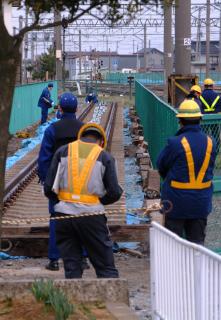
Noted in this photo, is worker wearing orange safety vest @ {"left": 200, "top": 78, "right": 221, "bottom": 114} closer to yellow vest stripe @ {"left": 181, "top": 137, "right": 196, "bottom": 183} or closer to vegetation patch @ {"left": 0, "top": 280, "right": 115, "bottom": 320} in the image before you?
yellow vest stripe @ {"left": 181, "top": 137, "right": 196, "bottom": 183}

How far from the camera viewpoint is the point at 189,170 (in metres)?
7.33

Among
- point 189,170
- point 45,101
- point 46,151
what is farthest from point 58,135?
point 45,101

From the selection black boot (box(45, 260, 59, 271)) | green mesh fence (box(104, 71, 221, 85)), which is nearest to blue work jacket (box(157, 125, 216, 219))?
black boot (box(45, 260, 59, 271))

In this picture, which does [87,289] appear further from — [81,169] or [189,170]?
[189,170]

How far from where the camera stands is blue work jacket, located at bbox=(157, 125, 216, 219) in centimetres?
731

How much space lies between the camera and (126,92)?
7800 cm

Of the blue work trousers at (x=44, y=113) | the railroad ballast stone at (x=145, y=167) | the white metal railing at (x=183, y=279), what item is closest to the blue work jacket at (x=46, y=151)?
the white metal railing at (x=183, y=279)

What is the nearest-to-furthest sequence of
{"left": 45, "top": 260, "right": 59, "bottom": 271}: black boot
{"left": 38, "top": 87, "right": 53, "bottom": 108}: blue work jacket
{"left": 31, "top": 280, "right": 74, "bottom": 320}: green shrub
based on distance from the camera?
{"left": 31, "top": 280, "right": 74, "bottom": 320}: green shrub → {"left": 45, "top": 260, "right": 59, "bottom": 271}: black boot → {"left": 38, "top": 87, "right": 53, "bottom": 108}: blue work jacket

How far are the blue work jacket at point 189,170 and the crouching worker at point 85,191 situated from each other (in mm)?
842

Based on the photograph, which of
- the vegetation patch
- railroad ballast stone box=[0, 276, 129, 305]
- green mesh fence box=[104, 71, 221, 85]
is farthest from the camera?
green mesh fence box=[104, 71, 221, 85]

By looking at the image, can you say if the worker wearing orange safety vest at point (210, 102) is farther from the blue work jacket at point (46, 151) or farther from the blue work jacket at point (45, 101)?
the blue work jacket at point (45, 101)

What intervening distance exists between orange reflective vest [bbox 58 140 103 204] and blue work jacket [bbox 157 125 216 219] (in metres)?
0.95

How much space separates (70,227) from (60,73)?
47.4 meters

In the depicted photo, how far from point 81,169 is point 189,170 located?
4.00ft
